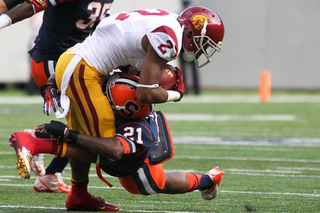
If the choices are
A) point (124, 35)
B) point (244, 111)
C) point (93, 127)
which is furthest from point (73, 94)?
point (244, 111)

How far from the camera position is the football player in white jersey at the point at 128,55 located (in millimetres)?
2939

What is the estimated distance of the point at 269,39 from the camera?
674 inches

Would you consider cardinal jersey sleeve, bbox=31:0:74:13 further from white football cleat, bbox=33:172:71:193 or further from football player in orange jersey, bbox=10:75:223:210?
white football cleat, bbox=33:172:71:193

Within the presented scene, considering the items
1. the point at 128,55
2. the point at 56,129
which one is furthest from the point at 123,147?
the point at 128,55

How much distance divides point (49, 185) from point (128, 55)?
1436mm

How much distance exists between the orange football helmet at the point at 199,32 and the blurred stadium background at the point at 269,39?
44.4ft

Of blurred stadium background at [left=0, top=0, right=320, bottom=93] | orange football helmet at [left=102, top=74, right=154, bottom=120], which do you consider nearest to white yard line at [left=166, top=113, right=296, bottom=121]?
orange football helmet at [left=102, top=74, right=154, bottom=120]

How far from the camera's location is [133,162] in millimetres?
3152

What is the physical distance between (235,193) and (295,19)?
14.0 meters

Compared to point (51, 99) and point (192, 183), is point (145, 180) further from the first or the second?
point (51, 99)

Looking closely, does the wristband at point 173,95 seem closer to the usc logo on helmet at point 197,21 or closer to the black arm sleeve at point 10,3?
the usc logo on helmet at point 197,21

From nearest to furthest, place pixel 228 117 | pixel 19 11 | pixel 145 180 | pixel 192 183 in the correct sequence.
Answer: pixel 145 180
pixel 192 183
pixel 19 11
pixel 228 117

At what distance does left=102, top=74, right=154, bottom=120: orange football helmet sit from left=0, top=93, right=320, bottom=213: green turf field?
68 cm

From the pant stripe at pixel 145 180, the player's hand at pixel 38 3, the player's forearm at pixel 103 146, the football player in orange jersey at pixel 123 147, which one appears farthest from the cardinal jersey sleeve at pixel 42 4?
the pant stripe at pixel 145 180
